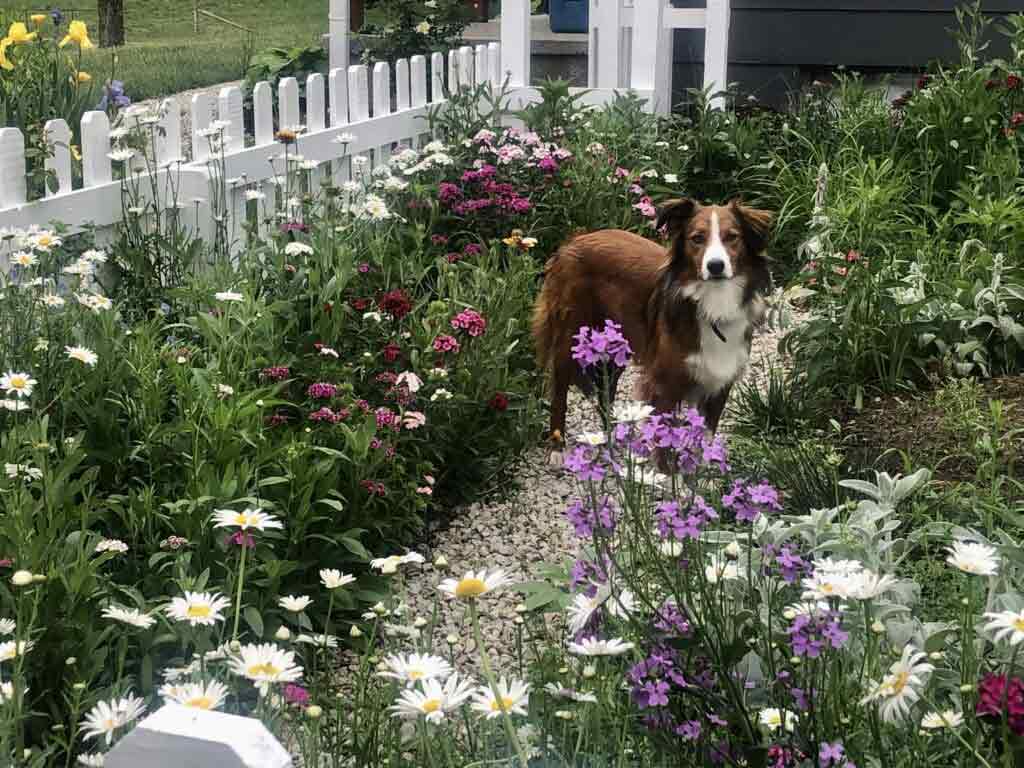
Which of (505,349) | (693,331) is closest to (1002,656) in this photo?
(693,331)

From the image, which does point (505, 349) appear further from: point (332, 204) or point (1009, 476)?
point (1009, 476)

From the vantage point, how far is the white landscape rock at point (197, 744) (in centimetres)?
127

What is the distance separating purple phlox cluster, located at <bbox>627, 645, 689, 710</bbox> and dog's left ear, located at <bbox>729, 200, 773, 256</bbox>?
8.42 feet

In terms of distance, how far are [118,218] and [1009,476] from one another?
3221 mm

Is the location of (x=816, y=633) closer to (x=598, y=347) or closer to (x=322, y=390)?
(x=598, y=347)

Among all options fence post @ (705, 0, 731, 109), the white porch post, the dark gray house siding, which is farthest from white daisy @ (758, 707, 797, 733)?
the white porch post

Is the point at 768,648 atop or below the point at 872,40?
below

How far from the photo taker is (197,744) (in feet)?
4.21

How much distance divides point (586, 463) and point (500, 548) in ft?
7.18

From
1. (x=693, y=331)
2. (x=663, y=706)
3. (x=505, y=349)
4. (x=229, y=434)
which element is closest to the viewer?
(x=663, y=706)

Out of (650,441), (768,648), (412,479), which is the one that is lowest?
(412,479)

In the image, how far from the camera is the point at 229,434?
3352mm

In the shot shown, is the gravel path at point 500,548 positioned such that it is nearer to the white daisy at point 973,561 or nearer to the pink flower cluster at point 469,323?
the pink flower cluster at point 469,323

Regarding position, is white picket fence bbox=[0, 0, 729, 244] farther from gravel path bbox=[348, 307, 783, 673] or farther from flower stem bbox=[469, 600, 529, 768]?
flower stem bbox=[469, 600, 529, 768]
